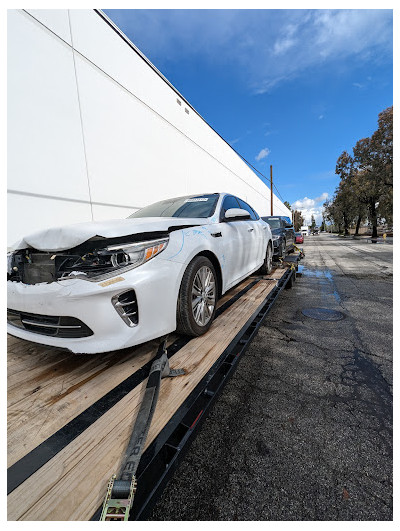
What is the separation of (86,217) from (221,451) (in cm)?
471

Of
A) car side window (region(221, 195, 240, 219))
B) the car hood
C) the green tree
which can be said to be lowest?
the car hood

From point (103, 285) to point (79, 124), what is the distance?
4.67 meters

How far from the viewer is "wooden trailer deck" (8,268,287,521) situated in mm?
827

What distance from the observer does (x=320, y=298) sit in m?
4.56

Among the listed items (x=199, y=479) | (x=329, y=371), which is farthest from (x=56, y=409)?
(x=329, y=371)

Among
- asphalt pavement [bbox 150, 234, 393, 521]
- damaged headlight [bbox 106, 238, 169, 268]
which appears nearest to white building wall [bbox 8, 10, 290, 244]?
damaged headlight [bbox 106, 238, 169, 268]

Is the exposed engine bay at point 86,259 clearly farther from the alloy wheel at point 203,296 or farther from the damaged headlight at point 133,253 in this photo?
the alloy wheel at point 203,296

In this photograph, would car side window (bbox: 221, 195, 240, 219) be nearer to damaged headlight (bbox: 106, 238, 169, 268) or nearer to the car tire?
the car tire

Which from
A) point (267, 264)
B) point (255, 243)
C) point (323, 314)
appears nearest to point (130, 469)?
point (255, 243)

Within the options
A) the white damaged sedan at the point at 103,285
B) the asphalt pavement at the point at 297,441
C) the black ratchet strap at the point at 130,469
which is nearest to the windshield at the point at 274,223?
the asphalt pavement at the point at 297,441

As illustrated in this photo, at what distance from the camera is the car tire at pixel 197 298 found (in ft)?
6.07

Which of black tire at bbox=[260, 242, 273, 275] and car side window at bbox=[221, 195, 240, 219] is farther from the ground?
car side window at bbox=[221, 195, 240, 219]

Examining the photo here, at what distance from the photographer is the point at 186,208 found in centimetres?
280

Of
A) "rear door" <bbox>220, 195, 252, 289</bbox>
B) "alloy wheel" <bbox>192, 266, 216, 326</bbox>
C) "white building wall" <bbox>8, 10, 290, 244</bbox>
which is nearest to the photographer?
"alloy wheel" <bbox>192, 266, 216, 326</bbox>
